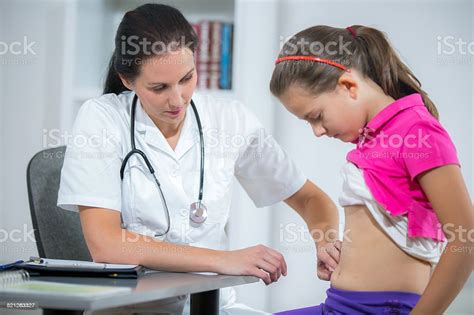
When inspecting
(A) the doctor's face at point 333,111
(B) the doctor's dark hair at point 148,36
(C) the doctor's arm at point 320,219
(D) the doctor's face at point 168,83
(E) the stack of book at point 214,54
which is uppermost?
(E) the stack of book at point 214,54

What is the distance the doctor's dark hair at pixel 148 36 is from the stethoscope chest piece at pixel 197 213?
0.37 meters

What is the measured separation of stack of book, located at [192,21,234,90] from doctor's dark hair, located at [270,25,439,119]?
56.9 inches

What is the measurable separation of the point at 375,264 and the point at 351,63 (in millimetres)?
442

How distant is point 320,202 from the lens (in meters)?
1.83

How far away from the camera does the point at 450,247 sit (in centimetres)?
123

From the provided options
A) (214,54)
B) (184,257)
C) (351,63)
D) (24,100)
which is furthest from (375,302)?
(24,100)

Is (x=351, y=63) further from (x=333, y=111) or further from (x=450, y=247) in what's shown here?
(x=450, y=247)

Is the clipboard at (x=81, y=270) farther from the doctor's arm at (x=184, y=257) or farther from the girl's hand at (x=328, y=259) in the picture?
the girl's hand at (x=328, y=259)

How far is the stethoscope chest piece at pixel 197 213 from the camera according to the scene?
167 cm

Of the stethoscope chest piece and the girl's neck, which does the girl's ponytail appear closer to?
the girl's neck

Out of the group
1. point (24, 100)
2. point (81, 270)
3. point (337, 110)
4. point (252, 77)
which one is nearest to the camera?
point (81, 270)

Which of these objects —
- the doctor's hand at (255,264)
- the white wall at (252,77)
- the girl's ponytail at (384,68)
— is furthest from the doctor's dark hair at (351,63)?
the white wall at (252,77)

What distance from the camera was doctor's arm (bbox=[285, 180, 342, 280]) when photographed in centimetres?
152

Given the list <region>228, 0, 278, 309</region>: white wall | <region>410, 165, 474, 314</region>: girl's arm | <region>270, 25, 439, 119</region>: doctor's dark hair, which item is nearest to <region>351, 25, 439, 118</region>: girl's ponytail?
<region>270, 25, 439, 119</region>: doctor's dark hair
